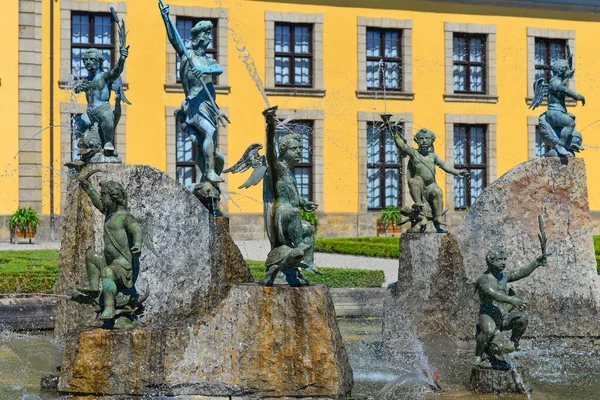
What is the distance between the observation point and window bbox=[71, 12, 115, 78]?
25.4 m

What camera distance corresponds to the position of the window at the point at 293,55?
27125mm

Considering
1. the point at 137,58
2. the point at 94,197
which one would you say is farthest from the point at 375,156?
the point at 94,197

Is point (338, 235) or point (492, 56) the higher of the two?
point (492, 56)

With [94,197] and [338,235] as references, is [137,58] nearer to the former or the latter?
[338,235]

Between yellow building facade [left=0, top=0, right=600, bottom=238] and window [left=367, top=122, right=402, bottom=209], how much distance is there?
6 cm

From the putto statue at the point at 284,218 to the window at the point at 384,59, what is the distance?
21.1 metres

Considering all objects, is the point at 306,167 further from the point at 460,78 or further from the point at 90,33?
the point at 90,33

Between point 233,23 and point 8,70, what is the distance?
18.7 ft

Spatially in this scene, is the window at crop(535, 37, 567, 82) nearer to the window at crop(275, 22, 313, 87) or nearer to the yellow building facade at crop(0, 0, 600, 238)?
the yellow building facade at crop(0, 0, 600, 238)

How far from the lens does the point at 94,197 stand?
22.3ft

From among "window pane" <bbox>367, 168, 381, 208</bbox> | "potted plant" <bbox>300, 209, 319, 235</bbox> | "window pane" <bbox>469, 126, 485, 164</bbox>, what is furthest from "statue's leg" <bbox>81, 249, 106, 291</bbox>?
"window pane" <bbox>469, 126, 485, 164</bbox>

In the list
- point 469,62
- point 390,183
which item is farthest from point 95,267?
point 469,62

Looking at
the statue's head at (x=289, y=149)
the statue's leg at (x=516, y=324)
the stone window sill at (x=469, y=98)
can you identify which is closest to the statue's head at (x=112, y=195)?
the statue's head at (x=289, y=149)

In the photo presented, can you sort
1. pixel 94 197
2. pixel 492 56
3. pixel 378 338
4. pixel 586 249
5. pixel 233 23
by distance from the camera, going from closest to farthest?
pixel 94 197 < pixel 586 249 < pixel 378 338 < pixel 233 23 < pixel 492 56
